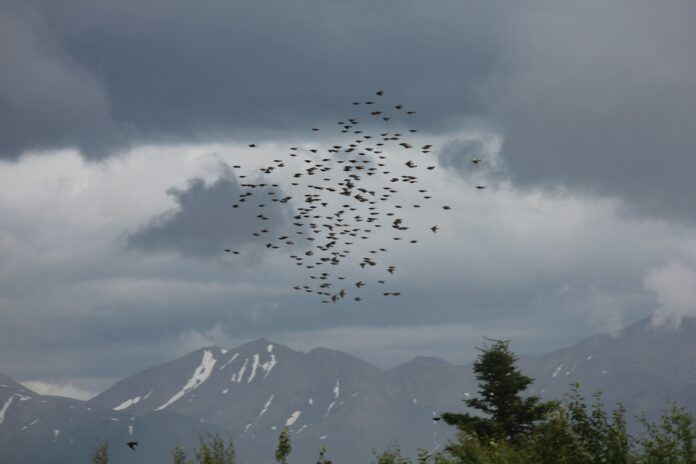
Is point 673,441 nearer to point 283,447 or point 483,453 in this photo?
point 483,453

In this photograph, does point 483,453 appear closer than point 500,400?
Yes

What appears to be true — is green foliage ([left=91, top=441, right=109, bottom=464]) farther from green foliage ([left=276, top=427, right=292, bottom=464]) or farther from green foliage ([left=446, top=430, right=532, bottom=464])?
green foliage ([left=276, top=427, right=292, bottom=464])

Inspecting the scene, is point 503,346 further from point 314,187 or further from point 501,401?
point 314,187

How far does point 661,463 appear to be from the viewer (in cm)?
5869

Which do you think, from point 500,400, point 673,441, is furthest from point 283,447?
point 500,400

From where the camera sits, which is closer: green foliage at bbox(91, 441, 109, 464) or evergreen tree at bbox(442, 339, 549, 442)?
green foliage at bbox(91, 441, 109, 464)

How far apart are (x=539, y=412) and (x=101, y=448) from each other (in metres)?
39.4

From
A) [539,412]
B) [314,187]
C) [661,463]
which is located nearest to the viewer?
[661,463]

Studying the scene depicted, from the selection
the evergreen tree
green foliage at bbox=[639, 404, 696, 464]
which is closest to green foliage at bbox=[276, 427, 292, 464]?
green foliage at bbox=[639, 404, 696, 464]

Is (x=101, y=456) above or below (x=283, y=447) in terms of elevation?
above

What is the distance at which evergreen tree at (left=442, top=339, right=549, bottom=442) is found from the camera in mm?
106625

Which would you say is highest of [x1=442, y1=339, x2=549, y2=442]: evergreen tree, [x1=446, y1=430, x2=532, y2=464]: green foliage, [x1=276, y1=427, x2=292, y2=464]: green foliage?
[x1=442, y1=339, x2=549, y2=442]: evergreen tree

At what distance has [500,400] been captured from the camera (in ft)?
368

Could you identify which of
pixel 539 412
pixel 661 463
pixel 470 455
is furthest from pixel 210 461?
pixel 539 412
